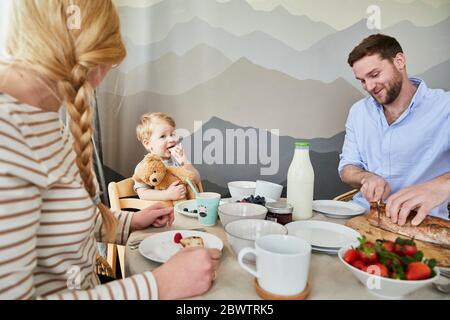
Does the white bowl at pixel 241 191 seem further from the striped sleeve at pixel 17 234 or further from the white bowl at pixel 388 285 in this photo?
the striped sleeve at pixel 17 234

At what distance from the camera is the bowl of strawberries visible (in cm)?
48

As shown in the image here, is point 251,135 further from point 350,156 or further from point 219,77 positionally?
point 350,156

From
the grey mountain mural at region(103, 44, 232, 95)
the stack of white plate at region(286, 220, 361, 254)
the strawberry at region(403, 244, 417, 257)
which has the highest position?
the grey mountain mural at region(103, 44, 232, 95)

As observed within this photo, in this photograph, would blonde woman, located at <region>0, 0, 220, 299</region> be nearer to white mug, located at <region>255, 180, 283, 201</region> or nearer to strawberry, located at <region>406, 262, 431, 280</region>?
strawberry, located at <region>406, 262, 431, 280</region>

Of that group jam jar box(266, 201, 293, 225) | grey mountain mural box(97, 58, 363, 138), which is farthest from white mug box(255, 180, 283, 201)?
grey mountain mural box(97, 58, 363, 138)

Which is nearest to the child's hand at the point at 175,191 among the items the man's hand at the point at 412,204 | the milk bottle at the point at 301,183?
the milk bottle at the point at 301,183

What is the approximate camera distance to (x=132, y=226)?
31.2 inches

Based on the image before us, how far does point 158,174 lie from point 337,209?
2.49 ft

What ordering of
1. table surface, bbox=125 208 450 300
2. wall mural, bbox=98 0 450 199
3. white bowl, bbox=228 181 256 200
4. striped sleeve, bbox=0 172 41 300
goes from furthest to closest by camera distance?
wall mural, bbox=98 0 450 199, white bowl, bbox=228 181 256 200, table surface, bbox=125 208 450 300, striped sleeve, bbox=0 172 41 300

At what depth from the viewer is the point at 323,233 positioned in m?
0.76

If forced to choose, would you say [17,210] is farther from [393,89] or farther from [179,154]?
[393,89]

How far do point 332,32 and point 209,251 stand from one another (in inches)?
52.3

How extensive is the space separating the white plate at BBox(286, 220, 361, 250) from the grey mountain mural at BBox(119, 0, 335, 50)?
1.03 meters
